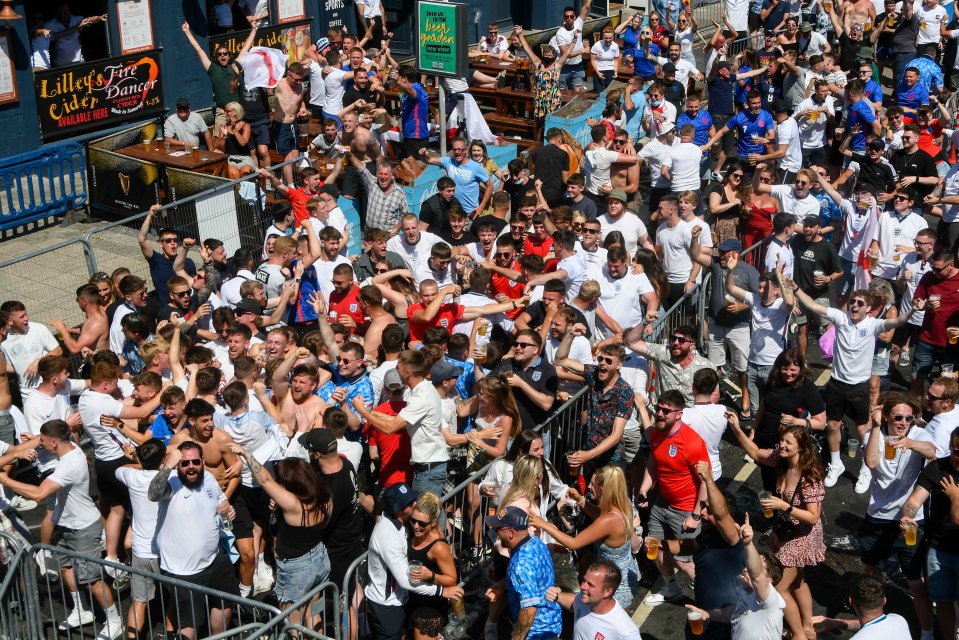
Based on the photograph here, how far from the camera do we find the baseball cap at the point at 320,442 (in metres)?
7.69

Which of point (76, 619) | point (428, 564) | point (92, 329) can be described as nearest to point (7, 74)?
point (92, 329)

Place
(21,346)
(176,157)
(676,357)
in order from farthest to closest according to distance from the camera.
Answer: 1. (176,157)
2. (21,346)
3. (676,357)

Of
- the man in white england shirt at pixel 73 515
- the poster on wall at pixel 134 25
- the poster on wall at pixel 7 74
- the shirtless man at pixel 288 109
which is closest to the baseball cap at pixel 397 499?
Result: the man in white england shirt at pixel 73 515

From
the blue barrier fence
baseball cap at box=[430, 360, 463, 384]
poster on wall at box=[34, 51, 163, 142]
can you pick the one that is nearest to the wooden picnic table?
the blue barrier fence

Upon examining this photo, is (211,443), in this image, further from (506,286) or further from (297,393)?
(506,286)

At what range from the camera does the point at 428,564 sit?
7469 millimetres

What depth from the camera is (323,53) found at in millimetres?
17516

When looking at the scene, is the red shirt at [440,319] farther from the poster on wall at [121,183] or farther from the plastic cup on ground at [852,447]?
the poster on wall at [121,183]

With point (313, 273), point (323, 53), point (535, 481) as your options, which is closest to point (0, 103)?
point (323, 53)

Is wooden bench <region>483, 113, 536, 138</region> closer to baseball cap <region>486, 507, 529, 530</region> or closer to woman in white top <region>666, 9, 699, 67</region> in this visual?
woman in white top <region>666, 9, 699, 67</region>

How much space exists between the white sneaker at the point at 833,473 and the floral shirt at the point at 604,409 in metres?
2.32

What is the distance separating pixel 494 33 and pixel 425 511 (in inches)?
543

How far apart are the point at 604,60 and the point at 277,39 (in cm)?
561

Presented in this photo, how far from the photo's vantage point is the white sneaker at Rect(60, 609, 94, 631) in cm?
845
